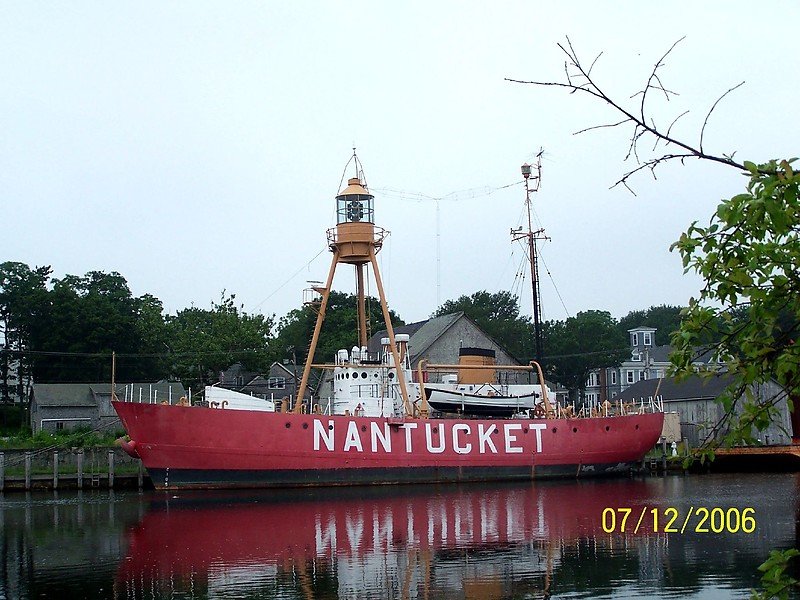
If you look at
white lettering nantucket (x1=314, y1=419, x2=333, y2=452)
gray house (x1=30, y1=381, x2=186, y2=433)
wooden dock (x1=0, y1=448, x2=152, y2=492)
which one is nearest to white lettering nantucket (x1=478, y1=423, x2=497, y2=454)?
white lettering nantucket (x1=314, y1=419, x2=333, y2=452)

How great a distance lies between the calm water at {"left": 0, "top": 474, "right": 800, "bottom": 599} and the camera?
14547 mm

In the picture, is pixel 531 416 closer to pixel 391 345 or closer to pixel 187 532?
pixel 391 345

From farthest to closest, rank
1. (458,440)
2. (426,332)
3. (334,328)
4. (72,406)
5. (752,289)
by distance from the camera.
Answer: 1. (334,328)
2. (426,332)
3. (72,406)
4. (458,440)
5. (752,289)

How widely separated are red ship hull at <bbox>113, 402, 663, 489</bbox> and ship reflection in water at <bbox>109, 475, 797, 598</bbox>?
63.2 inches

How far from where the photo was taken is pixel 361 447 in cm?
3194

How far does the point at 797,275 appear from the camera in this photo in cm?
446

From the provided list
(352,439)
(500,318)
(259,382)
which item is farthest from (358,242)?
(500,318)

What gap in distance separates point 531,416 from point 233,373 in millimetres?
30352

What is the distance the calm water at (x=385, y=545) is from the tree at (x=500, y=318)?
1697 inches

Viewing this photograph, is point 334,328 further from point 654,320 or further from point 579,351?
point 654,320

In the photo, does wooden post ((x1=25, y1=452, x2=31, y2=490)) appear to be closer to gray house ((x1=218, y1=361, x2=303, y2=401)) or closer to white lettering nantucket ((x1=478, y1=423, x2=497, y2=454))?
white lettering nantucket ((x1=478, y1=423, x2=497, y2=454))

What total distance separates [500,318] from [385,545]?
6706 cm

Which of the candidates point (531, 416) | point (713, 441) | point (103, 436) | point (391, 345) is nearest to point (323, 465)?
point (391, 345)
